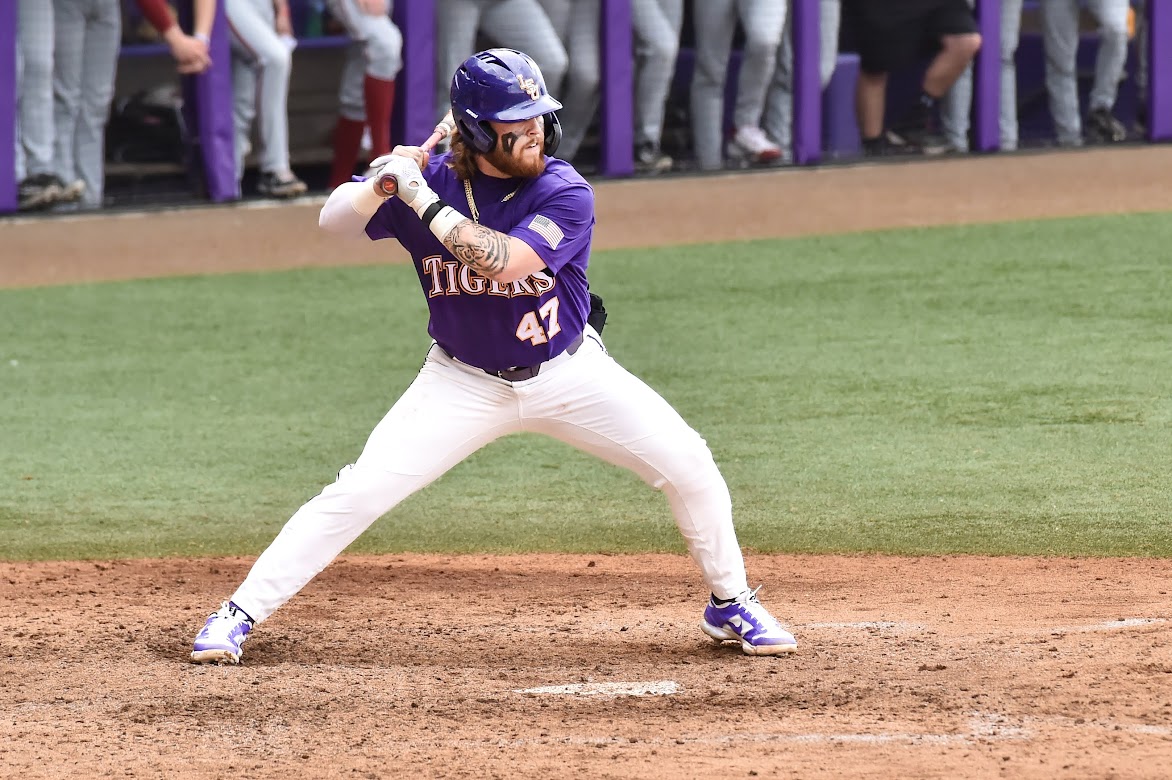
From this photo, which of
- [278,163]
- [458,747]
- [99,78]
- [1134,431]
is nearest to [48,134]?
[99,78]

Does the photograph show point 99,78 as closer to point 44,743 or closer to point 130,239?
point 130,239

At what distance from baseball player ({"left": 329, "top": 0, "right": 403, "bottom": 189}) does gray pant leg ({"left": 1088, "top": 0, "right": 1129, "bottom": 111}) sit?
498 centimetres

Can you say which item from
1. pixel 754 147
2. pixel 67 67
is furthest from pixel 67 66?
pixel 754 147

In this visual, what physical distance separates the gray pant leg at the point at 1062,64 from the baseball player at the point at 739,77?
2.18 m

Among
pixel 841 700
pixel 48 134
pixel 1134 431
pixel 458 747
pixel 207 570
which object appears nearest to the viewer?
pixel 458 747

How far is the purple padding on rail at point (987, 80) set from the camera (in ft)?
39.6

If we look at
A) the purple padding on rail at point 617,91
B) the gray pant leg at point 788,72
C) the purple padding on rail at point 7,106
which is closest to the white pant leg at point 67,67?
the purple padding on rail at point 7,106

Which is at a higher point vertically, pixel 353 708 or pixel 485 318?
pixel 485 318

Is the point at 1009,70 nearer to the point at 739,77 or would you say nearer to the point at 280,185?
the point at 739,77

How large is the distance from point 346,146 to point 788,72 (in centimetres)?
306

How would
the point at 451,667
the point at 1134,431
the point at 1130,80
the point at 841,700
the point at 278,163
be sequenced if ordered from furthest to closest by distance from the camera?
1. the point at 1130,80
2. the point at 278,163
3. the point at 1134,431
4. the point at 451,667
5. the point at 841,700

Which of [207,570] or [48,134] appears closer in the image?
[207,570]

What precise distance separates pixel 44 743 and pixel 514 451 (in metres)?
3.08

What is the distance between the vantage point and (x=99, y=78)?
10.0 metres
